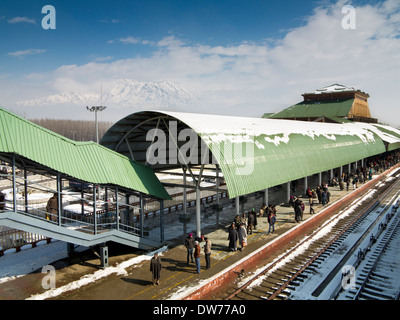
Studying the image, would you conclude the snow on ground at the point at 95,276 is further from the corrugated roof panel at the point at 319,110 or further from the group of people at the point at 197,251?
the corrugated roof panel at the point at 319,110

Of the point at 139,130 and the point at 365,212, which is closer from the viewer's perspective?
the point at 139,130

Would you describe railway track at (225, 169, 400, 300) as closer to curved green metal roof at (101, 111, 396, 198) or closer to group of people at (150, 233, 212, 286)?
group of people at (150, 233, 212, 286)

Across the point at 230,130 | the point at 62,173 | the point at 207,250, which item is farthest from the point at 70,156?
the point at 230,130

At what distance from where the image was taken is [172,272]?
12.9 meters

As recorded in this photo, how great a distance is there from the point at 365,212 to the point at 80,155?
20699 millimetres

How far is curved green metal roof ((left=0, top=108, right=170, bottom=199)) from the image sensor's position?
34.1 ft

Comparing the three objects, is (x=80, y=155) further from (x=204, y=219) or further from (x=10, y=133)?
(x=204, y=219)

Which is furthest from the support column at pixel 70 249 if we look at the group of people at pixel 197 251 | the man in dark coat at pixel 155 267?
the group of people at pixel 197 251

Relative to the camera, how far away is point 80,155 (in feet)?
41.2

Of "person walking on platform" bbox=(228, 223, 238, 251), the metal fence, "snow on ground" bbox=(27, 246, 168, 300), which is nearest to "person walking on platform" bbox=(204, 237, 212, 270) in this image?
"person walking on platform" bbox=(228, 223, 238, 251)

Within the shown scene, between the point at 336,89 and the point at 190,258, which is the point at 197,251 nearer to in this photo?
the point at 190,258

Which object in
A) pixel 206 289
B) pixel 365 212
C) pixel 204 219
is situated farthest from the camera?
pixel 365 212

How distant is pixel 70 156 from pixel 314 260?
11973 mm
